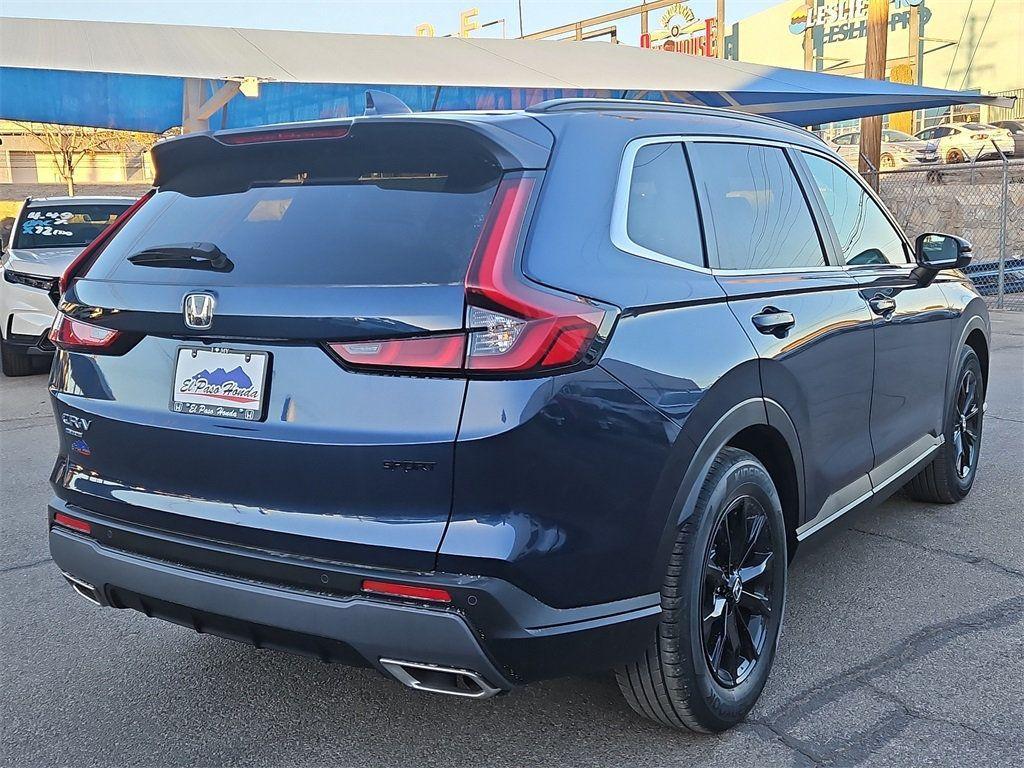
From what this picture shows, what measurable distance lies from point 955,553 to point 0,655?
12.5 ft

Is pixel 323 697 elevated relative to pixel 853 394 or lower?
lower

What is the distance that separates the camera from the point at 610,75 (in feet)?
44.9

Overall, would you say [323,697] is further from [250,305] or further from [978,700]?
[978,700]

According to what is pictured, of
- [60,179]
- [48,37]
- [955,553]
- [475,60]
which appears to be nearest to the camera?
[955,553]

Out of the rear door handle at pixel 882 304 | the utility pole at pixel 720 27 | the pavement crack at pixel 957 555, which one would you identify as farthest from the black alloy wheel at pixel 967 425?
the utility pole at pixel 720 27

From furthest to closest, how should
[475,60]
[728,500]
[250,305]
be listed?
[475,60] < [728,500] < [250,305]

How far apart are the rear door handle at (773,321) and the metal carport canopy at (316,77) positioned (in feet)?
28.9

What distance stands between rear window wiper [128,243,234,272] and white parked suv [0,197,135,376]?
23.8 feet

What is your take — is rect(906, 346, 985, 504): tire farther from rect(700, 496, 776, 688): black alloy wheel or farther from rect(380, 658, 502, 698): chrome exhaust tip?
rect(380, 658, 502, 698): chrome exhaust tip

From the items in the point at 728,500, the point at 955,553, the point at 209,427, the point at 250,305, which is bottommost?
the point at 955,553

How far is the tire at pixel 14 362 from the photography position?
9836 millimetres

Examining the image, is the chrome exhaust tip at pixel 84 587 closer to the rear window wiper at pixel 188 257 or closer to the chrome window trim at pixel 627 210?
the rear window wiper at pixel 188 257

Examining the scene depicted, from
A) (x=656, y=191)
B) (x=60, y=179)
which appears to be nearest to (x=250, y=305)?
(x=656, y=191)

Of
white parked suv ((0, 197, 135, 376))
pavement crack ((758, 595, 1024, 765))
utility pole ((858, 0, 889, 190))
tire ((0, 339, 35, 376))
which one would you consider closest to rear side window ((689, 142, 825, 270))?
pavement crack ((758, 595, 1024, 765))
